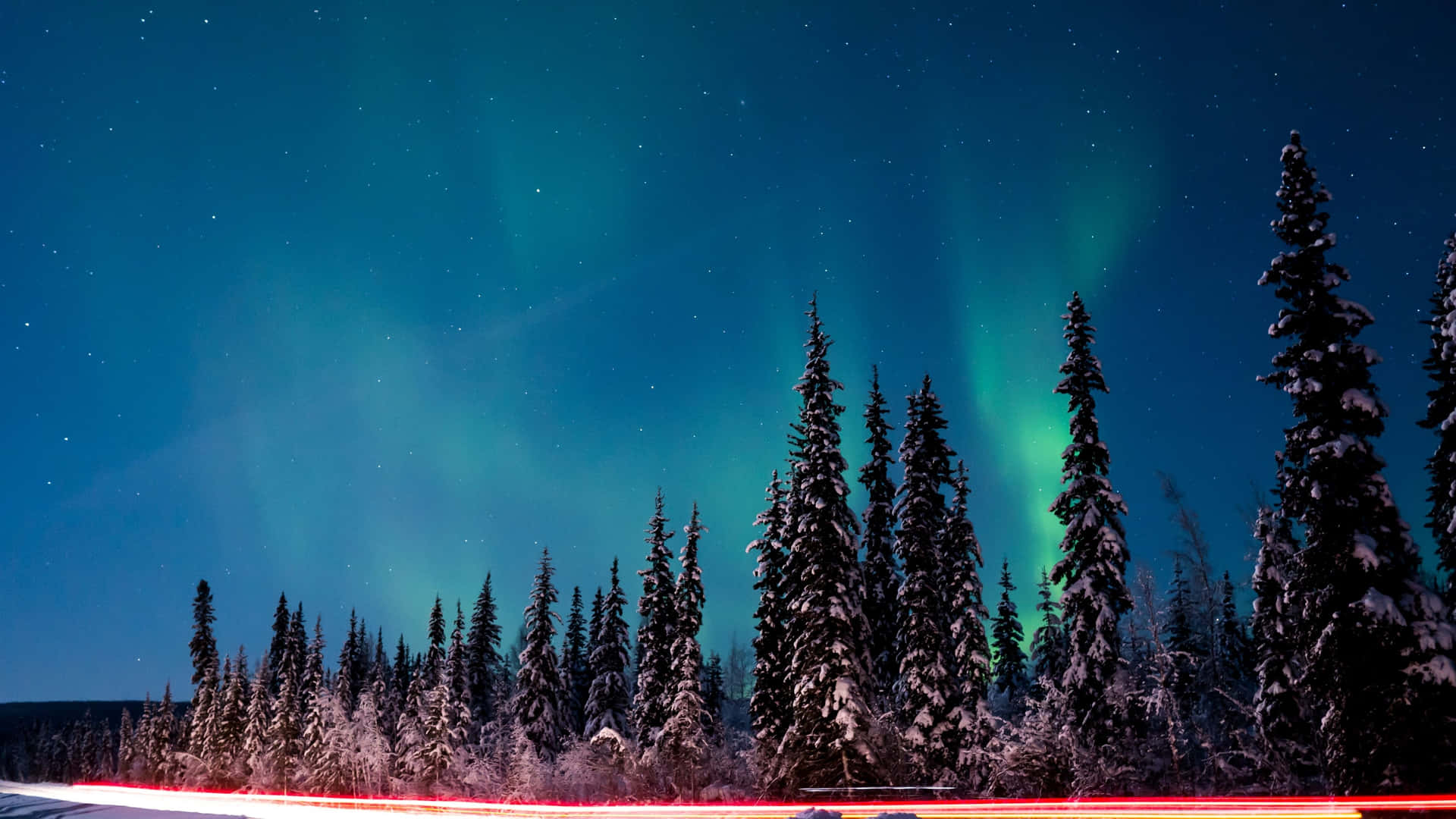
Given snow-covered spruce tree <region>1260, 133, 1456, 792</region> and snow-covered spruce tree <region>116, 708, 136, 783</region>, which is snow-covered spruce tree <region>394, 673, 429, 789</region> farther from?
snow-covered spruce tree <region>116, 708, 136, 783</region>

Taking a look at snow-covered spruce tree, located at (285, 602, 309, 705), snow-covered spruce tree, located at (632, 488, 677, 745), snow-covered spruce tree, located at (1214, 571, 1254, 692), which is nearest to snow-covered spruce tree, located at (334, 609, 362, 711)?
snow-covered spruce tree, located at (285, 602, 309, 705)

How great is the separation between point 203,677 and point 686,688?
57697mm

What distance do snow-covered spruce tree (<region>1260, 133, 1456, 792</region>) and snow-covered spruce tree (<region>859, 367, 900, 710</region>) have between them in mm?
16487

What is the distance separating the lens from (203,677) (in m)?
78.9

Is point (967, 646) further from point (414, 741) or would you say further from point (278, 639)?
point (278, 639)

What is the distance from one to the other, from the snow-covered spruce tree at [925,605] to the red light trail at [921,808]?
14.1 feet

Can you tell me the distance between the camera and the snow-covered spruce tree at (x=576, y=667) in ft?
209

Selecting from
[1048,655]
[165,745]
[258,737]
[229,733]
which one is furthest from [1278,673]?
[165,745]

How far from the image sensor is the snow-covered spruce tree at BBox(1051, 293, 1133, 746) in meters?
29.5

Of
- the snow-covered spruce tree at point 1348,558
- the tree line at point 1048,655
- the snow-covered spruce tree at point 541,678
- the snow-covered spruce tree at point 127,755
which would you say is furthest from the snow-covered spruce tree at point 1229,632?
the snow-covered spruce tree at point 127,755

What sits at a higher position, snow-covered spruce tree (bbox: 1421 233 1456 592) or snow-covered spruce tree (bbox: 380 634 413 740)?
snow-covered spruce tree (bbox: 1421 233 1456 592)

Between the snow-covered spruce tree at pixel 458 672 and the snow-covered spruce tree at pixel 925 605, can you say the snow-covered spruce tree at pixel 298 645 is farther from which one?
the snow-covered spruce tree at pixel 925 605

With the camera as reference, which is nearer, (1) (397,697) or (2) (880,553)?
(2) (880,553)

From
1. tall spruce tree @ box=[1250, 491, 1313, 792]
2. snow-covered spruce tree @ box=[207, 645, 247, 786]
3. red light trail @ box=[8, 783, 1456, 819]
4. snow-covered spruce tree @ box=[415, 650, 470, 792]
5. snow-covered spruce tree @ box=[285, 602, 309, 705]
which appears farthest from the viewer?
snow-covered spruce tree @ box=[285, 602, 309, 705]
